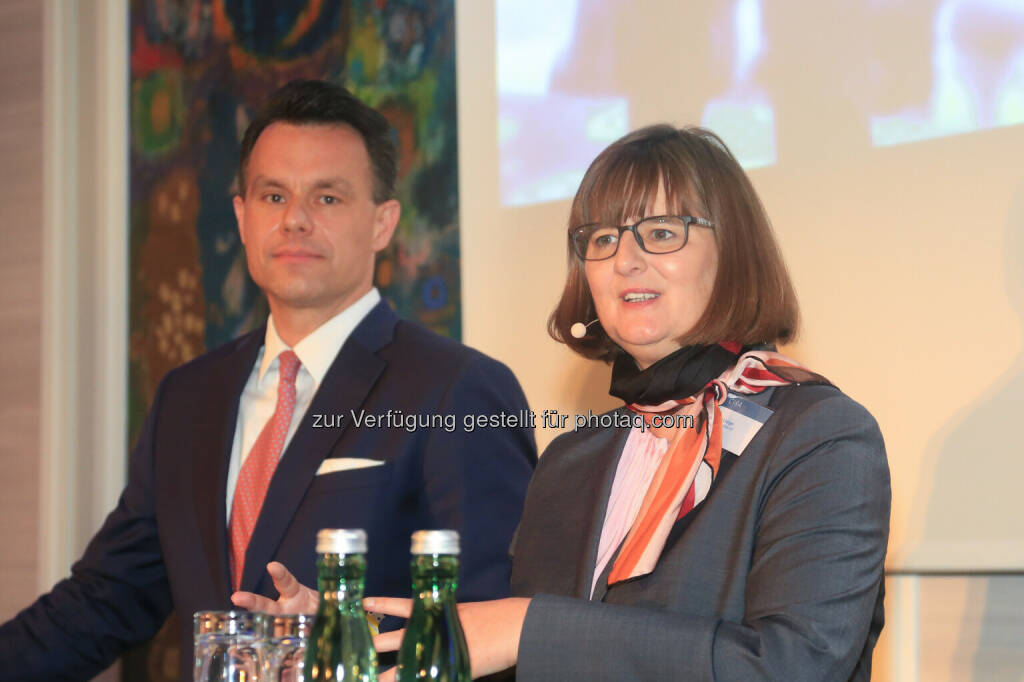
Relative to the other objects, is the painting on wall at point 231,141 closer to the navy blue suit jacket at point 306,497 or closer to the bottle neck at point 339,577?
the navy blue suit jacket at point 306,497

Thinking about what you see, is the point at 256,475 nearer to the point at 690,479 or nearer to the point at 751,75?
the point at 690,479

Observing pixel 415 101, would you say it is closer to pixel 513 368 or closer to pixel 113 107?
pixel 513 368

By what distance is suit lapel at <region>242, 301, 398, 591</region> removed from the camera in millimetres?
2188

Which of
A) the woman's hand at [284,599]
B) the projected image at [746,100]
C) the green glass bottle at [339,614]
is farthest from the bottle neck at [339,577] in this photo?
the projected image at [746,100]

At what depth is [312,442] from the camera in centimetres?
226

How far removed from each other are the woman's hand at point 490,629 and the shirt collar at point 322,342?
3.92ft

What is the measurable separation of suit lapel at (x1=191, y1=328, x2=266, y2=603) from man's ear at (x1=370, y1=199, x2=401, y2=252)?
1.07 feet

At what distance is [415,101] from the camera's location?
121 inches

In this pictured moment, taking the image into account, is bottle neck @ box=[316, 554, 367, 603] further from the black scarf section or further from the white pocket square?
the white pocket square

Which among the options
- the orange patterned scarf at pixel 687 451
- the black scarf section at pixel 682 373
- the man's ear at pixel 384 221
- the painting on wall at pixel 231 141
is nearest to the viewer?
the orange patterned scarf at pixel 687 451

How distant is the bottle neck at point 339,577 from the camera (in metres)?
1.01

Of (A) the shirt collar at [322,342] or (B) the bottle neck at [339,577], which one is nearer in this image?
(B) the bottle neck at [339,577]

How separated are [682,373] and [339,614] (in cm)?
77

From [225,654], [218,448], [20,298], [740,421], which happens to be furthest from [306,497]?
[20,298]
